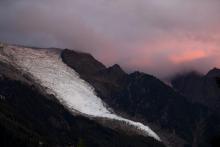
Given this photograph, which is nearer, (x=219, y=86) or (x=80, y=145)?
(x=219, y=86)

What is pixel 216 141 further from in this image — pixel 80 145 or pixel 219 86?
pixel 80 145

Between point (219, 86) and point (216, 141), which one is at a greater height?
point (219, 86)

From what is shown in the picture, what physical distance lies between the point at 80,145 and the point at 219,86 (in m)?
44.1

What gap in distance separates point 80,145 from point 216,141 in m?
43.9

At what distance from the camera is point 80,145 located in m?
70.9

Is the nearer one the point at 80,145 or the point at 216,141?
the point at 216,141

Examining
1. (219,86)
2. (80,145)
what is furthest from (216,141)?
(80,145)

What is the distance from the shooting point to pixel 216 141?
2794 centimetres

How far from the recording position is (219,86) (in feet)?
92.2

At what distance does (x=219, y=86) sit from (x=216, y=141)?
93.0 inches
